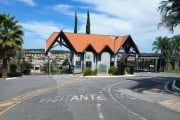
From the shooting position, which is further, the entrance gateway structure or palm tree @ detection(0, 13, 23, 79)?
the entrance gateway structure

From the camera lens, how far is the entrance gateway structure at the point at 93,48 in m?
67.9

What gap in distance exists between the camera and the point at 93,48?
68438 millimetres

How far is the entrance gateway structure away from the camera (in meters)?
67.9

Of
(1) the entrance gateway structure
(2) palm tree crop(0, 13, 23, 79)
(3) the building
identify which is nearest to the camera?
(2) palm tree crop(0, 13, 23, 79)

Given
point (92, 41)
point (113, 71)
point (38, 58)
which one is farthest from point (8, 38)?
point (38, 58)

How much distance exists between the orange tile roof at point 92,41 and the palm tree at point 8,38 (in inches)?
669

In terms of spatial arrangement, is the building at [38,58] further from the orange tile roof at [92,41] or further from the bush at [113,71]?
the bush at [113,71]

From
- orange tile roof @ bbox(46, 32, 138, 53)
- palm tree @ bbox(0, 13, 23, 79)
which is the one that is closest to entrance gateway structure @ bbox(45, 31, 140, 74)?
orange tile roof @ bbox(46, 32, 138, 53)

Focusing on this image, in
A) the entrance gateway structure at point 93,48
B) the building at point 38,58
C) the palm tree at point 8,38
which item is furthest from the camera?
the building at point 38,58

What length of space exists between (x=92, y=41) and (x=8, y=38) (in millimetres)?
23066

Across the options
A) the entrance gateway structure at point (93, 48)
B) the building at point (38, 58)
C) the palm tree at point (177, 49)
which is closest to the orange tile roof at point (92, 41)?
the entrance gateway structure at point (93, 48)

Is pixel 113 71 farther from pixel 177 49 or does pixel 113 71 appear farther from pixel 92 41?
pixel 177 49

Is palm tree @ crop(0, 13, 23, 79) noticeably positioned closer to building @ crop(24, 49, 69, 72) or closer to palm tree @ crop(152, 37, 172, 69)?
building @ crop(24, 49, 69, 72)

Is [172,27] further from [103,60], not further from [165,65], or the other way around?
[165,65]
